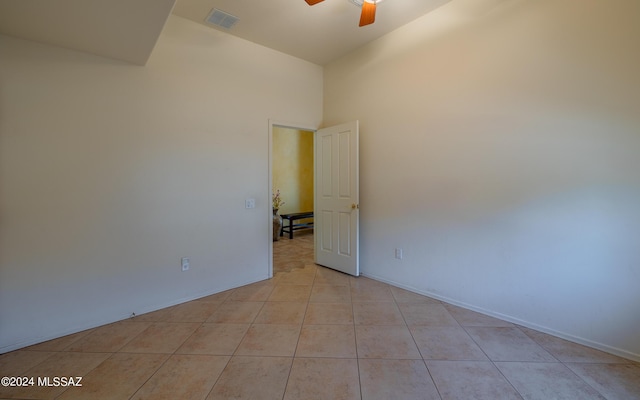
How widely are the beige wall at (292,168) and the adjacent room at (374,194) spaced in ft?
11.0

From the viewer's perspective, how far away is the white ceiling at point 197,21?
1685mm

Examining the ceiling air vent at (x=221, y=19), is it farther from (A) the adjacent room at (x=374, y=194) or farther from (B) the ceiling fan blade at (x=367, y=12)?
(B) the ceiling fan blade at (x=367, y=12)

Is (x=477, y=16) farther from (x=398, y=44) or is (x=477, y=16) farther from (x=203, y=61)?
(x=203, y=61)

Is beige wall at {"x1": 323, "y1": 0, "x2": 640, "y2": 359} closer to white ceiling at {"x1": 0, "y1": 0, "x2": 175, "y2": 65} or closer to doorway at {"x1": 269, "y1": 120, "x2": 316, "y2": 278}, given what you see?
white ceiling at {"x1": 0, "y1": 0, "x2": 175, "y2": 65}

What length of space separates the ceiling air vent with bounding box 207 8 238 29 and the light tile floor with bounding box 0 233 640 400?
3001mm

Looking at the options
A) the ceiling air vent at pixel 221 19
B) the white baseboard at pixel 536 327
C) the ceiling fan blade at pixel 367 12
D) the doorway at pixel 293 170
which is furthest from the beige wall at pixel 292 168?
the ceiling fan blade at pixel 367 12

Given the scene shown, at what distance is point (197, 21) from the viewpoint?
284 cm

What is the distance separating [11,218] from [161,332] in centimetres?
141

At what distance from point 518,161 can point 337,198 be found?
2085 millimetres

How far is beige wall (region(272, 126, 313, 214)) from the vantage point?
6.77 m

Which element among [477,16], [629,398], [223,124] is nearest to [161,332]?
[223,124]

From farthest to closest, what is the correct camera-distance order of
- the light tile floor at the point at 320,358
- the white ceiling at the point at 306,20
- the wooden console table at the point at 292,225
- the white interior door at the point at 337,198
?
the wooden console table at the point at 292,225
the white interior door at the point at 337,198
the white ceiling at the point at 306,20
the light tile floor at the point at 320,358

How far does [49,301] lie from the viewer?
2141 millimetres

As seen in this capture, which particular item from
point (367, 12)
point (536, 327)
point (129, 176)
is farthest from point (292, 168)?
point (536, 327)
